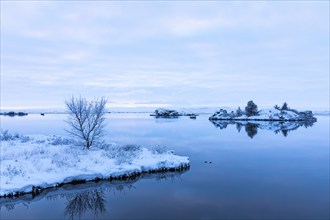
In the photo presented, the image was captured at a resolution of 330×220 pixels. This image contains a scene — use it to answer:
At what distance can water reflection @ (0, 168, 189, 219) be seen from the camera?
47.3 feet

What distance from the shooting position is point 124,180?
65.2ft

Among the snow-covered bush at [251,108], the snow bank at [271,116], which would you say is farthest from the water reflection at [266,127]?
the snow-covered bush at [251,108]

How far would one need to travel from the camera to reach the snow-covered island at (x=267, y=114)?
359 ft

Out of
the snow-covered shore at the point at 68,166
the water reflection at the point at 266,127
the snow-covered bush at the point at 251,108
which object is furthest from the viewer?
the snow-covered bush at the point at 251,108

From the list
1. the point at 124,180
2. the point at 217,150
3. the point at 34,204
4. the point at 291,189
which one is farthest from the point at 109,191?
the point at 217,150

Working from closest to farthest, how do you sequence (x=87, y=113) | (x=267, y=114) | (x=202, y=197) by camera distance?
(x=202, y=197) → (x=87, y=113) → (x=267, y=114)

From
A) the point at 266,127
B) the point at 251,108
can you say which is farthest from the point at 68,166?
the point at 251,108

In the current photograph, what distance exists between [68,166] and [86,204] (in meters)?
5.57

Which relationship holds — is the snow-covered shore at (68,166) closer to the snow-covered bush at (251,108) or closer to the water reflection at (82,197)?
the water reflection at (82,197)

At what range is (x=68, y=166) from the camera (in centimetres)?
2025

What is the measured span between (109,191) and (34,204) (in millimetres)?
4149

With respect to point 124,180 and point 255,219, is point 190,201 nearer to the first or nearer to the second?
point 255,219

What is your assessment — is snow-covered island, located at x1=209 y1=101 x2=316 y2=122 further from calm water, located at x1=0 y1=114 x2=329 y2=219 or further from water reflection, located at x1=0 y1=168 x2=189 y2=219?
water reflection, located at x1=0 y1=168 x2=189 y2=219

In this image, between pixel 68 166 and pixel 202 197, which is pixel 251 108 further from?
pixel 202 197
